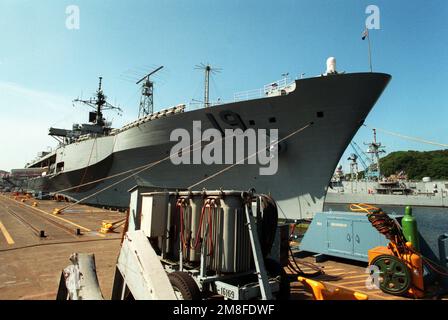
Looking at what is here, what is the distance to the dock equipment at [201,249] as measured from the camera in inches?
134

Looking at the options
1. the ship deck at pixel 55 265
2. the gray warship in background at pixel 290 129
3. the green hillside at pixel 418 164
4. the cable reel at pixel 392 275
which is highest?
the green hillside at pixel 418 164

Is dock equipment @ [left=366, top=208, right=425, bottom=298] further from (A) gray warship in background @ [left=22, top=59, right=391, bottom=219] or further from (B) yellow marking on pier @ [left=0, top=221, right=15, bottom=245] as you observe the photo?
(B) yellow marking on pier @ [left=0, top=221, right=15, bottom=245]

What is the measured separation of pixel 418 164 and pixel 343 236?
108m

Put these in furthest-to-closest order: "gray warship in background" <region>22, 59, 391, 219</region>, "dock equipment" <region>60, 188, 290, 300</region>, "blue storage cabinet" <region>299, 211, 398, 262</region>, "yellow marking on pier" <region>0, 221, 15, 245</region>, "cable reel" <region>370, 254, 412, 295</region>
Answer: "gray warship in background" <region>22, 59, 391, 219</region>, "yellow marking on pier" <region>0, 221, 15, 245</region>, "blue storage cabinet" <region>299, 211, 398, 262</region>, "cable reel" <region>370, 254, 412, 295</region>, "dock equipment" <region>60, 188, 290, 300</region>

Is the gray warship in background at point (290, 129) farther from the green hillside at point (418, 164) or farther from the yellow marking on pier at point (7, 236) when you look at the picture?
the green hillside at point (418, 164)

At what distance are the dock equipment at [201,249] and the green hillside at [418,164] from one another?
102 meters

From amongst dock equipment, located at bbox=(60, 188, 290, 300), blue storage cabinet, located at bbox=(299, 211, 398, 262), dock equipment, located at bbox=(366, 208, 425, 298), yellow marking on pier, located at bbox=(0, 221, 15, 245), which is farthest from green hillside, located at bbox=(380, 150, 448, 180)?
yellow marking on pier, located at bbox=(0, 221, 15, 245)

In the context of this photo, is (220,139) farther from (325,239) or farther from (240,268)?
(240,268)

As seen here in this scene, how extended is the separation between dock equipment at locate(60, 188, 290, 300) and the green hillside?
102 m

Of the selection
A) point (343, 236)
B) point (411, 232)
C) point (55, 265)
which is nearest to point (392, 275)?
point (411, 232)

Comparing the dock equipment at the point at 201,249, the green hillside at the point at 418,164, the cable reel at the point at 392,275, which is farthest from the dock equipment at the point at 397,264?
the green hillside at the point at 418,164

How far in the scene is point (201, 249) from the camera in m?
4.32

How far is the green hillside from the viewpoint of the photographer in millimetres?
87188
